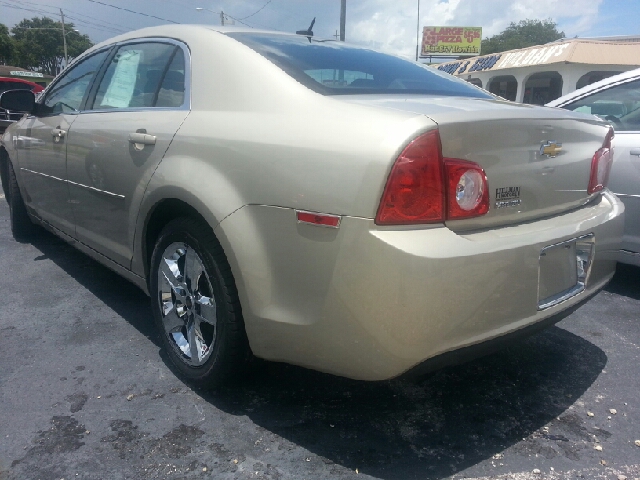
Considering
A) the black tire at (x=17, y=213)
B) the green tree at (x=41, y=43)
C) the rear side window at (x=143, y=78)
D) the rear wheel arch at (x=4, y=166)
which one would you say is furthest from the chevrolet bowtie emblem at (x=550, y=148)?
the green tree at (x=41, y=43)

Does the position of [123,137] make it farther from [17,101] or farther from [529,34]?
[529,34]

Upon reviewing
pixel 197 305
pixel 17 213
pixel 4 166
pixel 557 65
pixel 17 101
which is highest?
pixel 557 65

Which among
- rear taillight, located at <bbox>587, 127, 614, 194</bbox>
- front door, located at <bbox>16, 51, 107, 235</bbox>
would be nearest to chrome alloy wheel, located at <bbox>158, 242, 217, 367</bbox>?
front door, located at <bbox>16, 51, 107, 235</bbox>

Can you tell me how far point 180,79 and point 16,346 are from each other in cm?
166

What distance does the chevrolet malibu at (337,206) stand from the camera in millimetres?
1768

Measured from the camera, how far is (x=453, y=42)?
50.4 metres

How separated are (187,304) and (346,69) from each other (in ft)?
4.26

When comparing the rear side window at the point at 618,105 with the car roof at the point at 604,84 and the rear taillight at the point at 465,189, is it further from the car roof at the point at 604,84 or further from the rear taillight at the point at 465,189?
the rear taillight at the point at 465,189

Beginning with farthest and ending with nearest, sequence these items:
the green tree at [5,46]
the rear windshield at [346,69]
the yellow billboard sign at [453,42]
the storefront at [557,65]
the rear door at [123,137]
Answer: the green tree at [5,46]
the yellow billboard sign at [453,42]
the storefront at [557,65]
the rear door at [123,137]
the rear windshield at [346,69]

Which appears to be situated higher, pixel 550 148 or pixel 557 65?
pixel 557 65

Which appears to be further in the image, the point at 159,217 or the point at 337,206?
the point at 159,217

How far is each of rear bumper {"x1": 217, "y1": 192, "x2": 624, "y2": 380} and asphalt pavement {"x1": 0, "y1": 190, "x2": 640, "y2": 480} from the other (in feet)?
1.23

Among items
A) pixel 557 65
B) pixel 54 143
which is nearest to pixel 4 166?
pixel 54 143

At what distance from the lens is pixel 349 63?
105 inches
